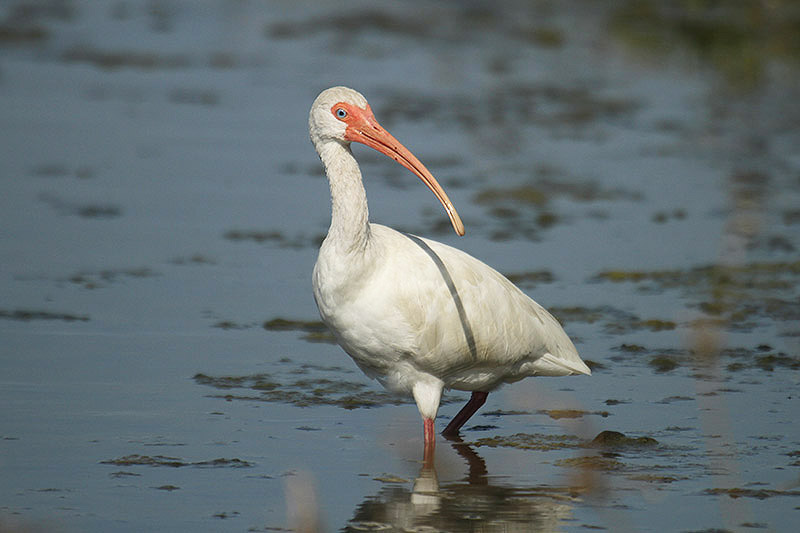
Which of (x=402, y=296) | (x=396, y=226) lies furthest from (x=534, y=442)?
(x=396, y=226)

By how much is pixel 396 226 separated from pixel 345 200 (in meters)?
4.47

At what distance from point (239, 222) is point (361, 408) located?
12.8 feet

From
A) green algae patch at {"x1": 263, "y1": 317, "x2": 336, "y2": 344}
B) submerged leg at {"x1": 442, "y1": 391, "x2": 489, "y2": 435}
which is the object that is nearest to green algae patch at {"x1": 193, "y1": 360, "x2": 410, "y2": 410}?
submerged leg at {"x1": 442, "y1": 391, "x2": 489, "y2": 435}

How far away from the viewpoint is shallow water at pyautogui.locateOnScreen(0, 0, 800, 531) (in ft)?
20.8

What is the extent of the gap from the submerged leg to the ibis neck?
4.23 ft

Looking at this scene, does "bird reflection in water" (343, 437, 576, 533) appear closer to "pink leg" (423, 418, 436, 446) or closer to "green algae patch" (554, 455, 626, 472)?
"pink leg" (423, 418, 436, 446)

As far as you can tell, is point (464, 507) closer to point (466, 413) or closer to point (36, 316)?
point (466, 413)

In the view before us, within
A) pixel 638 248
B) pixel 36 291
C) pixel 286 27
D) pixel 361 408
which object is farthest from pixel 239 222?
pixel 286 27

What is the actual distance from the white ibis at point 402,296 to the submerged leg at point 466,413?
6.4 inches

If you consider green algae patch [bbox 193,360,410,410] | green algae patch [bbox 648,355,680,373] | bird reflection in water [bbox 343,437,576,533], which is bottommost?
bird reflection in water [bbox 343,437,576,533]

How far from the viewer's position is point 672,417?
745 cm

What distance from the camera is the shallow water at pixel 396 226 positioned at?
6344 mm

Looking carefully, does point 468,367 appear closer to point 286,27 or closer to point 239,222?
point 239,222

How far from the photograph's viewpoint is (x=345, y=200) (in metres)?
6.57
